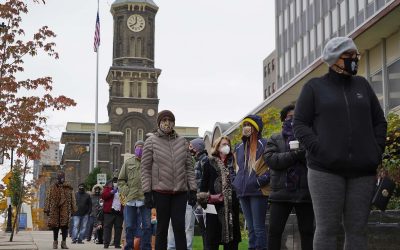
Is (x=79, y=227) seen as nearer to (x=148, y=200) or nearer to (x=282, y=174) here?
(x=148, y=200)

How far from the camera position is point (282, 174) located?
7.49 metres

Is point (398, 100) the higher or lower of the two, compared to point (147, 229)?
higher

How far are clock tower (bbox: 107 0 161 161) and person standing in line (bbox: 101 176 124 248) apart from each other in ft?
234

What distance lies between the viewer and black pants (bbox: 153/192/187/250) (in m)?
8.61

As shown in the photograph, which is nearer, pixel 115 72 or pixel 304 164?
pixel 304 164

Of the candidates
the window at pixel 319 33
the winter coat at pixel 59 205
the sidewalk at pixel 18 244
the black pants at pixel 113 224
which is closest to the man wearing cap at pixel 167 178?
the sidewalk at pixel 18 244

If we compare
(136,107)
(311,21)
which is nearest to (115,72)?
(136,107)

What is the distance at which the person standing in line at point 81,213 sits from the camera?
2069cm

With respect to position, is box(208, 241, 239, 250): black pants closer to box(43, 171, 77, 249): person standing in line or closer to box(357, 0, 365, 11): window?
box(43, 171, 77, 249): person standing in line

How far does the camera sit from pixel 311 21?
46.4 m

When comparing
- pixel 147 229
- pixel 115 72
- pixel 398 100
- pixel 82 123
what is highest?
pixel 115 72

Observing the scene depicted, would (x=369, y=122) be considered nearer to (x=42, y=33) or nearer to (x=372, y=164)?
(x=372, y=164)

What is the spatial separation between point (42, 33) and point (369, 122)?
43.4 ft

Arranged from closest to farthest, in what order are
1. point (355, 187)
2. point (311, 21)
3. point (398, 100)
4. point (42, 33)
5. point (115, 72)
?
point (355, 187)
point (42, 33)
point (398, 100)
point (311, 21)
point (115, 72)
